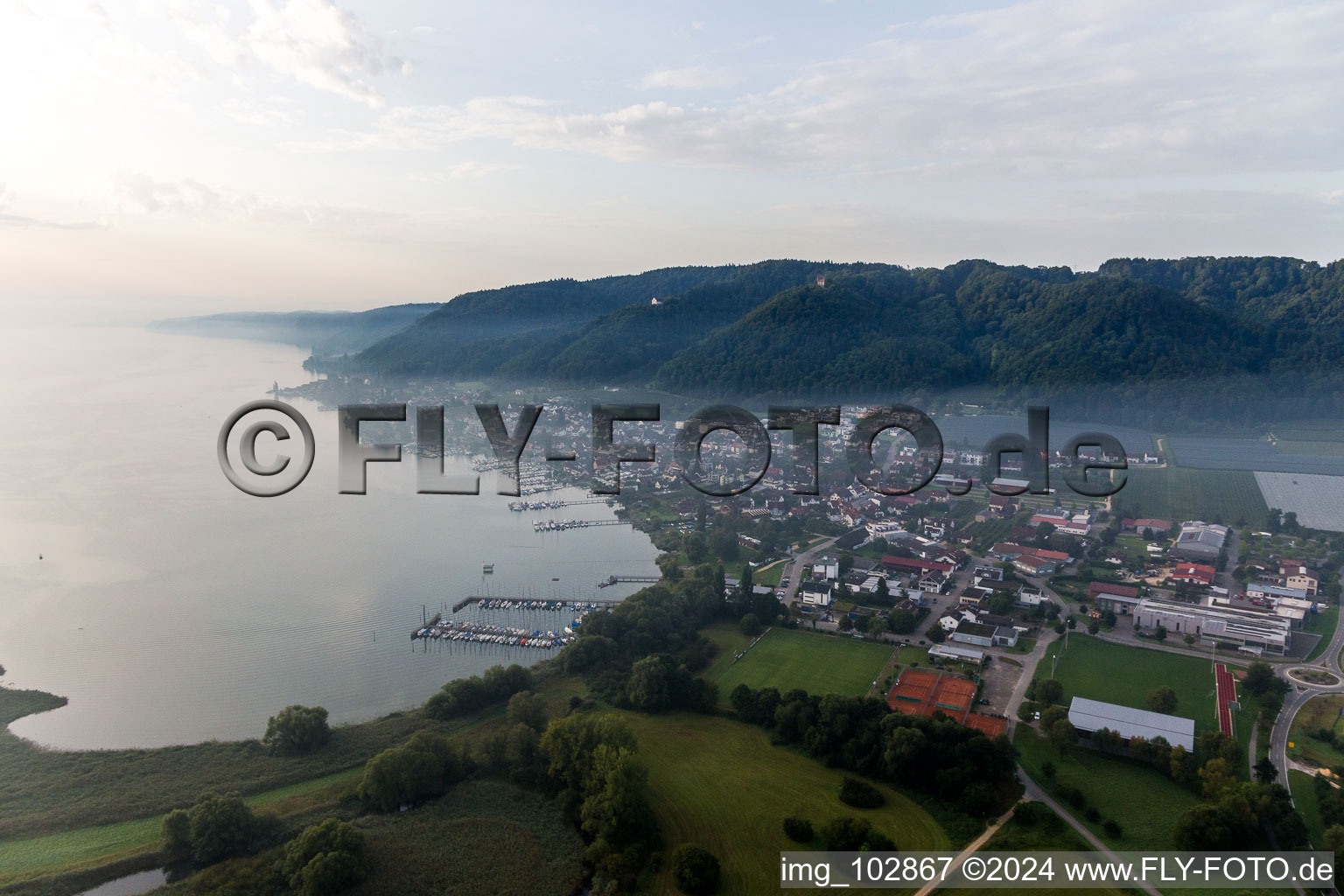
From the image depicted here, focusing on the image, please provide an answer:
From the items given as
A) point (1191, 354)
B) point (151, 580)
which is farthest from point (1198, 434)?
point (151, 580)

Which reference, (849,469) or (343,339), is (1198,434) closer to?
(849,469)

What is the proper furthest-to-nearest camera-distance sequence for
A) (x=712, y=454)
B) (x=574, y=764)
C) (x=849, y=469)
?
1. (x=712, y=454)
2. (x=849, y=469)
3. (x=574, y=764)

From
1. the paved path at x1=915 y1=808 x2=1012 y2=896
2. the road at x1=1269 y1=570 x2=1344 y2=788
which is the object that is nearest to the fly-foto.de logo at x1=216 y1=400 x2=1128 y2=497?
the road at x1=1269 y1=570 x2=1344 y2=788

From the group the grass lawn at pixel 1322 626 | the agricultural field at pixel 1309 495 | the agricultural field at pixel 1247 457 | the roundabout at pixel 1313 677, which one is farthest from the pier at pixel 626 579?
the agricultural field at pixel 1247 457

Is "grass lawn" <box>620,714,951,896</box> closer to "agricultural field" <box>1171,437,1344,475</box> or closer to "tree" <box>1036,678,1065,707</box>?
"tree" <box>1036,678,1065,707</box>

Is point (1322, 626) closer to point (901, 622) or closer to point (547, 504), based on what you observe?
point (901, 622)

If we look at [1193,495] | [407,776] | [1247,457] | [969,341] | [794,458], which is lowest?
[407,776]

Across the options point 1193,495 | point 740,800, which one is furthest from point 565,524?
point 1193,495
